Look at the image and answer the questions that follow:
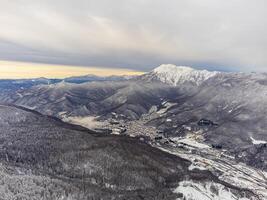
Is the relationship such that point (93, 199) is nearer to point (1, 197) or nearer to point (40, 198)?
point (40, 198)

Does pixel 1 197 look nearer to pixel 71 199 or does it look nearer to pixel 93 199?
pixel 71 199

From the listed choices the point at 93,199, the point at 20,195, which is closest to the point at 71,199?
the point at 93,199

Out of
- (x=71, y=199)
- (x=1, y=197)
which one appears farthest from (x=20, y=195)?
(x=71, y=199)

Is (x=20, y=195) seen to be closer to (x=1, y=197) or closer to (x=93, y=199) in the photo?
(x=1, y=197)

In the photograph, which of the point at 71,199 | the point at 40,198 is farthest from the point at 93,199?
the point at 40,198


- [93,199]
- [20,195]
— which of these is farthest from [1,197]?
[93,199]
